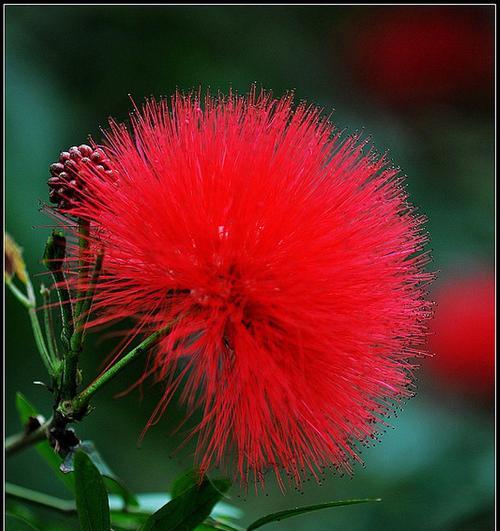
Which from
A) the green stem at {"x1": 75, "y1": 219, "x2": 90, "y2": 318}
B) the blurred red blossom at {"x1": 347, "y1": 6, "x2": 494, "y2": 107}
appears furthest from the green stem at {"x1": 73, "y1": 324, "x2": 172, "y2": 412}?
the blurred red blossom at {"x1": 347, "y1": 6, "x2": 494, "y2": 107}

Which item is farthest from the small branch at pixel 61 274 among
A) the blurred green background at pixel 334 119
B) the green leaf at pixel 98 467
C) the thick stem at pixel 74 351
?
the blurred green background at pixel 334 119

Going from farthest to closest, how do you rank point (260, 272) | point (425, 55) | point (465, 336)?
point (425, 55), point (465, 336), point (260, 272)

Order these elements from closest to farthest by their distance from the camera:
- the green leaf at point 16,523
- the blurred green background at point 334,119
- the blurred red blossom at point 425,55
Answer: the green leaf at point 16,523 → the blurred green background at point 334,119 → the blurred red blossom at point 425,55

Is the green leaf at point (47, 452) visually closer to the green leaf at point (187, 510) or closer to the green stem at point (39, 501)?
the green stem at point (39, 501)

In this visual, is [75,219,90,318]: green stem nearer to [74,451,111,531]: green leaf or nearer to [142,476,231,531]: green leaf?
[74,451,111,531]: green leaf

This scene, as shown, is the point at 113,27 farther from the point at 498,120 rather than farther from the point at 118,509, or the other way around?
the point at 118,509

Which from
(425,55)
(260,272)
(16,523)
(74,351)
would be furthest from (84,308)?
(425,55)

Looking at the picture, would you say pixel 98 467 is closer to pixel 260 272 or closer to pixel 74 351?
pixel 74 351
